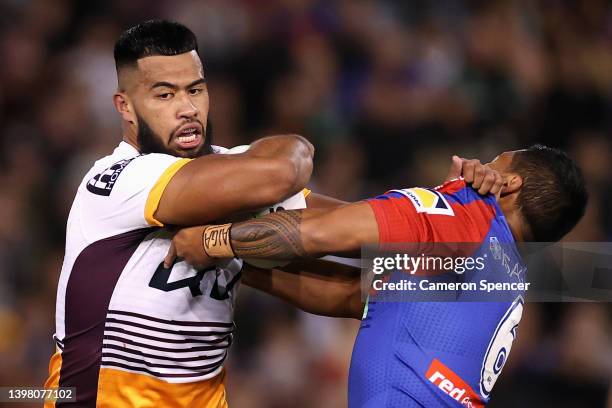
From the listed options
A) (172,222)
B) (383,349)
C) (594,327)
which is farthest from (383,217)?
(594,327)

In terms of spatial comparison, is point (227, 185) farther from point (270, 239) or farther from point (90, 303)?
point (90, 303)

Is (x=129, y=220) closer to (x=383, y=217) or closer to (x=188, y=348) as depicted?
(x=188, y=348)

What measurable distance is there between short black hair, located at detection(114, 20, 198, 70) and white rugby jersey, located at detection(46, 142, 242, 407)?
45 cm

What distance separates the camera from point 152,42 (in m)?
3.99

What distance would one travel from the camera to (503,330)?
A: 392 centimetres

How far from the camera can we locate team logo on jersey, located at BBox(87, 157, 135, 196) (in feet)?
12.4

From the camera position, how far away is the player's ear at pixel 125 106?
4047 millimetres

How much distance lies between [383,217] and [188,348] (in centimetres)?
96

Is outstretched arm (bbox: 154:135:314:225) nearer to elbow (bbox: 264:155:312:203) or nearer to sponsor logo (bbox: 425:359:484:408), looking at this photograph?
elbow (bbox: 264:155:312:203)

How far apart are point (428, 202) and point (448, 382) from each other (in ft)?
2.32

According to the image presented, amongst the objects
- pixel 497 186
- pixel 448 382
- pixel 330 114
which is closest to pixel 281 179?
pixel 497 186

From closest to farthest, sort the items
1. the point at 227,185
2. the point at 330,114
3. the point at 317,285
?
the point at 227,185 < the point at 317,285 < the point at 330,114

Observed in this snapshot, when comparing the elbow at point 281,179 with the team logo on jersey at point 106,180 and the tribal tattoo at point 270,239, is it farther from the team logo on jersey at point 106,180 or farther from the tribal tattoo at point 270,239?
the team logo on jersey at point 106,180
